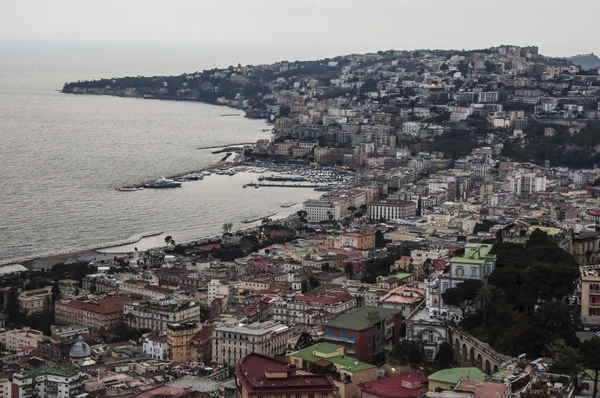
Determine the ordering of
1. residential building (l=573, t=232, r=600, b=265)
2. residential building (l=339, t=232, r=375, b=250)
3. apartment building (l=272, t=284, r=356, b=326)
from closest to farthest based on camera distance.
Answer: residential building (l=573, t=232, r=600, b=265) → apartment building (l=272, t=284, r=356, b=326) → residential building (l=339, t=232, r=375, b=250)

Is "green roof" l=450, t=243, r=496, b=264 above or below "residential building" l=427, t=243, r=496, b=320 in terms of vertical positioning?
above

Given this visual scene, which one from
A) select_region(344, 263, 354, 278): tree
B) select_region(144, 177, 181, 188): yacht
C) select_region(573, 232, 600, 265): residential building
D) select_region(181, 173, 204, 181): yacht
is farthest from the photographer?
select_region(181, 173, 204, 181): yacht

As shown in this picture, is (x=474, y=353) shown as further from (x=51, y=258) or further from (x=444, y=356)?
(x=51, y=258)

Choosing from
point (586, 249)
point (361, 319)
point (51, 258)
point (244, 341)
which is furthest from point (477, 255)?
point (51, 258)

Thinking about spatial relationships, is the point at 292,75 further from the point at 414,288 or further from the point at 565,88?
the point at 414,288

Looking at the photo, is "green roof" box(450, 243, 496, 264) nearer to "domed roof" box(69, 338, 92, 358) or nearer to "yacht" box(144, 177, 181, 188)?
"domed roof" box(69, 338, 92, 358)

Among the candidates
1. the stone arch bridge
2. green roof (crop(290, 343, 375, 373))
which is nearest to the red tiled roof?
green roof (crop(290, 343, 375, 373))
